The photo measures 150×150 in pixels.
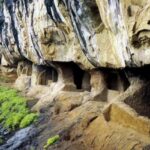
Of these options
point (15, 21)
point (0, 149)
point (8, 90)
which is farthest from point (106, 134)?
point (8, 90)

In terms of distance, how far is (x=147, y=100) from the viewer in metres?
12.6

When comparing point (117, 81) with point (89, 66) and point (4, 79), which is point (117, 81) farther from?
point (4, 79)

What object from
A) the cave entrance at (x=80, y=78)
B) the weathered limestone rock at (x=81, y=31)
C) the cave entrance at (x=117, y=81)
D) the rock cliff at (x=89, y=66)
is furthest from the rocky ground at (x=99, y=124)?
the cave entrance at (x=80, y=78)

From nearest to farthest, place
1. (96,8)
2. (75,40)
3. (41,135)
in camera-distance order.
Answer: (96,8), (41,135), (75,40)

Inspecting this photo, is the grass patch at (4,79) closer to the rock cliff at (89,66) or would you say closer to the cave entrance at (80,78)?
the rock cliff at (89,66)

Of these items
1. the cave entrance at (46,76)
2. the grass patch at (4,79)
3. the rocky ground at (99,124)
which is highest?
the cave entrance at (46,76)

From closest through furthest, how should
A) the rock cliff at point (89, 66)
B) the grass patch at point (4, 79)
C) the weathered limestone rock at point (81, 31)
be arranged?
the weathered limestone rock at point (81, 31), the rock cliff at point (89, 66), the grass patch at point (4, 79)

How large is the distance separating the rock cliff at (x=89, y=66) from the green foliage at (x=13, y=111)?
0.61m

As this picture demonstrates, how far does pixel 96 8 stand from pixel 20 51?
10.7m

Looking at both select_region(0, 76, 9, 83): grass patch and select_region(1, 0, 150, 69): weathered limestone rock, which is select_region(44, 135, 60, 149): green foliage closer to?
select_region(1, 0, 150, 69): weathered limestone rock

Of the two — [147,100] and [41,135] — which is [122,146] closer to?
[147,100]

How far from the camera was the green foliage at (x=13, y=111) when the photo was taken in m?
17.6

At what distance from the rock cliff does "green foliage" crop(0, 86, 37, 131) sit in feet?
1.99

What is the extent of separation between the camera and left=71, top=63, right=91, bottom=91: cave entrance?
18.5m
